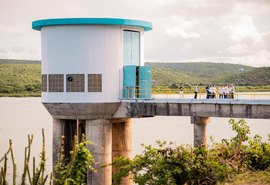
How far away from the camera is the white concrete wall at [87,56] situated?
1196 inches

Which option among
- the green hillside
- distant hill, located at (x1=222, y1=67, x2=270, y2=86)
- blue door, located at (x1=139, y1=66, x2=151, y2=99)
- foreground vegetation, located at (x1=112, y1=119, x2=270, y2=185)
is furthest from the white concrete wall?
the green hillside

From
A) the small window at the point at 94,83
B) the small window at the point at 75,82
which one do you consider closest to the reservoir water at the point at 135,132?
the small window at the point at 75,82

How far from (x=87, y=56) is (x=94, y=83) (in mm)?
1438

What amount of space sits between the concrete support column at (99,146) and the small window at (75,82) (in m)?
1.81

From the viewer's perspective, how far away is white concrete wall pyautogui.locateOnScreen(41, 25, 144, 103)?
1196 inches

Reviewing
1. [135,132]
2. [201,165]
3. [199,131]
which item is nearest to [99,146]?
[199,131]

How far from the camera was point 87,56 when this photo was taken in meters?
30.3

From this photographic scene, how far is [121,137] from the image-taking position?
33844 mm

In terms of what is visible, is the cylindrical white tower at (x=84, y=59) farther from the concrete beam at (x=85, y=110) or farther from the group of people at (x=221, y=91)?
the group of people at (x=221, y=91)

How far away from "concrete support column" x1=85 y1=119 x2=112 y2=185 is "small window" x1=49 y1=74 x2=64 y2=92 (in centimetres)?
229

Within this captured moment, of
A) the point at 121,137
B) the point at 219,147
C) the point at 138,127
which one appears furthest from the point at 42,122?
the point at 219,147

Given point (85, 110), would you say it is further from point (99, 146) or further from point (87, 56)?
point (87, 56)

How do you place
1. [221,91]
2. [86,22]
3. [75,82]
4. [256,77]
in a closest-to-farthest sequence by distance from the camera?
[86,22]
[75,82]
[221,91]
[256,77]

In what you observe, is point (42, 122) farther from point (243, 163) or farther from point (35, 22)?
point (243, 163)
